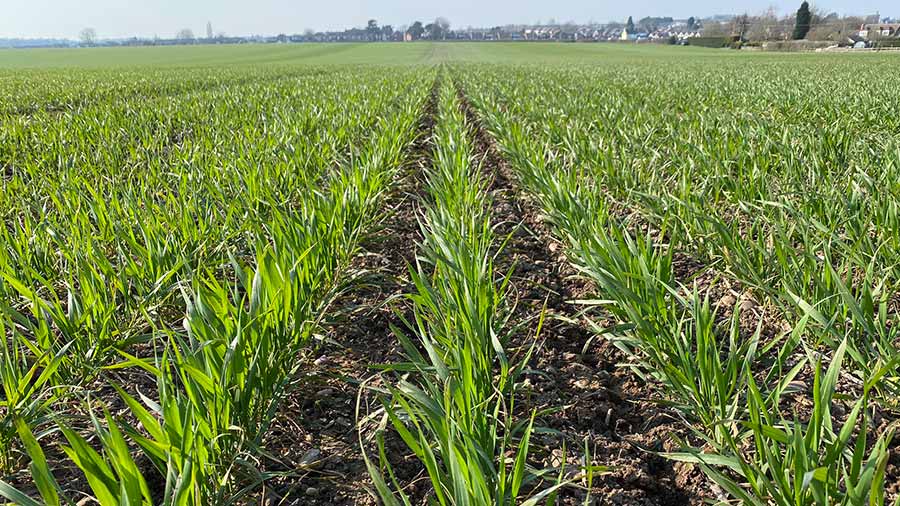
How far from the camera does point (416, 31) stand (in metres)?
126

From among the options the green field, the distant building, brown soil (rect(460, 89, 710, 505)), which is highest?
the distant building

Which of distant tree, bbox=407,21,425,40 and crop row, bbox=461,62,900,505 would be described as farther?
distant tree, bbox=407,21,425,40

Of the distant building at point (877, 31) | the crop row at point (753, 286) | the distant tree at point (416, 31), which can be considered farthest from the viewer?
the distant tree at point (416, 31)

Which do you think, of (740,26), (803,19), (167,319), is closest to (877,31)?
(803,19)

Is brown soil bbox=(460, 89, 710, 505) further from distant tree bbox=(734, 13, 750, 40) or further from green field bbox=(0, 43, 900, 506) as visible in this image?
distant tree bbox=(734, 13, 750, 40)

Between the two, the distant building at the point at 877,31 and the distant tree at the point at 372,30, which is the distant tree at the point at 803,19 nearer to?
the distant building at the point at 877,31

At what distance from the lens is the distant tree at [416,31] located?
12600 cm

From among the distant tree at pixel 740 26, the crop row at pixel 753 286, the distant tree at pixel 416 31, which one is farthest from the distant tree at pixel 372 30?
the crop row at pixel 753 286

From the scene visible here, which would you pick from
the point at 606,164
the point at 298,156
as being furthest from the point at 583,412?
the point at 298,156

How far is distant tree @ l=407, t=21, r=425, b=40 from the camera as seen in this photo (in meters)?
126

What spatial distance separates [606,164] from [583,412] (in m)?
2.56

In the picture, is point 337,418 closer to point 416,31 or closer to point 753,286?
point 753,286

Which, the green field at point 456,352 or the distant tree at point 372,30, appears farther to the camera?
the distant tree at point 372,30

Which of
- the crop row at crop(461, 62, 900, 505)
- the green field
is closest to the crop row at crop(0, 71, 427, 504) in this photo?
the green field
